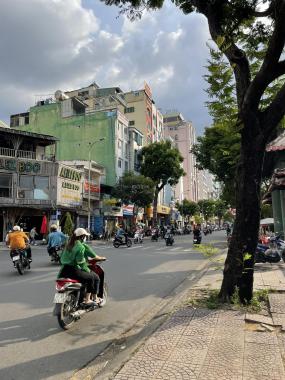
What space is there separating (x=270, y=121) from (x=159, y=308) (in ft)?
13.4

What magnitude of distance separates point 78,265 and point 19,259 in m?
6.55

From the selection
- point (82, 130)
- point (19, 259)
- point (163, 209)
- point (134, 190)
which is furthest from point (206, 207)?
point (19, 259)

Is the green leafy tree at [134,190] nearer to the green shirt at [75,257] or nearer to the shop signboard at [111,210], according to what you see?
the shop signboard at [111,210]

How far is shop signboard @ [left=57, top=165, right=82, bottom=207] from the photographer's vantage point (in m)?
37.3

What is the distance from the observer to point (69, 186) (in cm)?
3897

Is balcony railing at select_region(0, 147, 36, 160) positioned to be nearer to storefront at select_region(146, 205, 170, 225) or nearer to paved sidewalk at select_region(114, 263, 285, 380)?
storefront at select_region(146, 205, 170, 225)

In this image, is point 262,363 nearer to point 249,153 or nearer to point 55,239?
point 249,153

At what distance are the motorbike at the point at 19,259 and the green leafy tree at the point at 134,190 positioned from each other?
3256 centimetres

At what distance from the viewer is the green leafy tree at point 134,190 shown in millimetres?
45250

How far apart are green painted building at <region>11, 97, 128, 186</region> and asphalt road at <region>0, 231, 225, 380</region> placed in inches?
1553

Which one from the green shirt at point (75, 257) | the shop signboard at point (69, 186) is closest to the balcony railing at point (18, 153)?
the shop signboard at point (69, 186)

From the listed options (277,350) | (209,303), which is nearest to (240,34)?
(209,303)

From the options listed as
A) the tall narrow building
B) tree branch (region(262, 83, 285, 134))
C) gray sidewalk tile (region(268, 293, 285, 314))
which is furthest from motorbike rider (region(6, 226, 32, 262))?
the tall narrow building

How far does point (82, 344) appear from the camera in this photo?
5.30 metres
